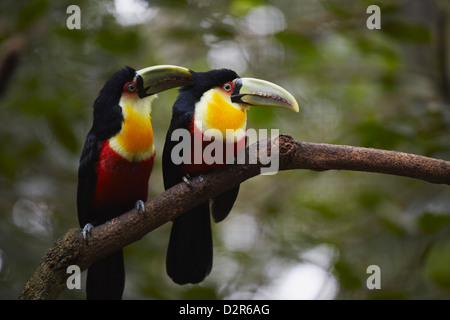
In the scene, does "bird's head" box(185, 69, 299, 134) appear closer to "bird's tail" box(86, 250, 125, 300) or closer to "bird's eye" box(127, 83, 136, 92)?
"bird's eye" box(127, 83, 136, 92)

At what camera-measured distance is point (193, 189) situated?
7.13ft

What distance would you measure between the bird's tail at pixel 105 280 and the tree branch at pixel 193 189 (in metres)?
0.28

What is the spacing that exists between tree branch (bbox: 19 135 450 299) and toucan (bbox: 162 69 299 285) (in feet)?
0.68

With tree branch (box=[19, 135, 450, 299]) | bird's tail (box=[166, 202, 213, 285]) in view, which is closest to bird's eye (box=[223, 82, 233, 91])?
tree branch (box=[19, 135, 450, 299])

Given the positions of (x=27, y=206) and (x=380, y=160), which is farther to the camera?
(x=27, y=206)

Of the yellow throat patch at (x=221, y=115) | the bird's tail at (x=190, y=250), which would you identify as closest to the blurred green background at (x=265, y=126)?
the bird's tail at (x=190, y=250)

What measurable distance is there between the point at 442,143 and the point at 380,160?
1.07m

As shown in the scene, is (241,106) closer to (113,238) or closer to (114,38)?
(113,238)

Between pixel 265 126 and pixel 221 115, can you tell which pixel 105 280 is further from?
pixel 265 126

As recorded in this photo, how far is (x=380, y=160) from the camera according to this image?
2.11 metres

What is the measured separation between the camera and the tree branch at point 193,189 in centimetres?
208

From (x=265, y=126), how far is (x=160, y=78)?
5.92 feet

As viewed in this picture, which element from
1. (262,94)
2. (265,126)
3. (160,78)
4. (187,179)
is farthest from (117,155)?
(265,126)
